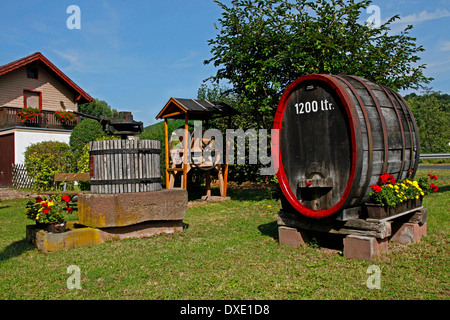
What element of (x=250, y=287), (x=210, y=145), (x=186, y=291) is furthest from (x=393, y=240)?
(x=210, y=145)

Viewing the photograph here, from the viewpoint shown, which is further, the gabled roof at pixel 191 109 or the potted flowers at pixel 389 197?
the gabled roof at pixel 191 109

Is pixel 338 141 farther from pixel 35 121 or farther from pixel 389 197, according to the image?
pixel 35 121

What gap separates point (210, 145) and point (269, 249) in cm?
694

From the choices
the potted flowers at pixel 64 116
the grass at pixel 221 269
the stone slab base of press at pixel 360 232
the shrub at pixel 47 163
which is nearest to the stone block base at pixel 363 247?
the stone slab base of press at pixel 360 232

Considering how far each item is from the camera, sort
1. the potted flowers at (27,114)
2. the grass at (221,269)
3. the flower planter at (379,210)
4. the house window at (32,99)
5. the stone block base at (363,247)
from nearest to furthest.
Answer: the grass at (221,269)
the stone block base at (363,247)
the flower planter at (379,210)
the potted flowers at (27,114)
the house window at (32,99)

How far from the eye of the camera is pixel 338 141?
466 centimetres

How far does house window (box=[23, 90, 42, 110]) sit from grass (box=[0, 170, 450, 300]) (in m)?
19.7

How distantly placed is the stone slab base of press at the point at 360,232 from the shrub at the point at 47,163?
34.1ft

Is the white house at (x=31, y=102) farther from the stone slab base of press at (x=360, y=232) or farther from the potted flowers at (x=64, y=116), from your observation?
the stone slab base of press at (x=360, y=232)

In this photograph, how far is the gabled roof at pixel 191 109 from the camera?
10727 millimetres

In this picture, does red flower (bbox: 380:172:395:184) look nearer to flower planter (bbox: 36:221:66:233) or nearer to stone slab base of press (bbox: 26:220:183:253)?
stone slab base of press (bbox: 26:220:183:253)

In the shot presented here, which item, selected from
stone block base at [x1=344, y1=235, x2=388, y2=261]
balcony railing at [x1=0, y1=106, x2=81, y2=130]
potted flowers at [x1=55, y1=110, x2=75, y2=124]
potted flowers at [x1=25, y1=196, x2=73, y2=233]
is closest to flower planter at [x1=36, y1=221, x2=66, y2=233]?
potted flowers at [x1=25, y1=196, x2=73, y2=233]

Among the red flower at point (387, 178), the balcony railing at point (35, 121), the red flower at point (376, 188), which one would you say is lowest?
the red flower at point (376, 188)

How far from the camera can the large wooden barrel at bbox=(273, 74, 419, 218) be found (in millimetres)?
4457
